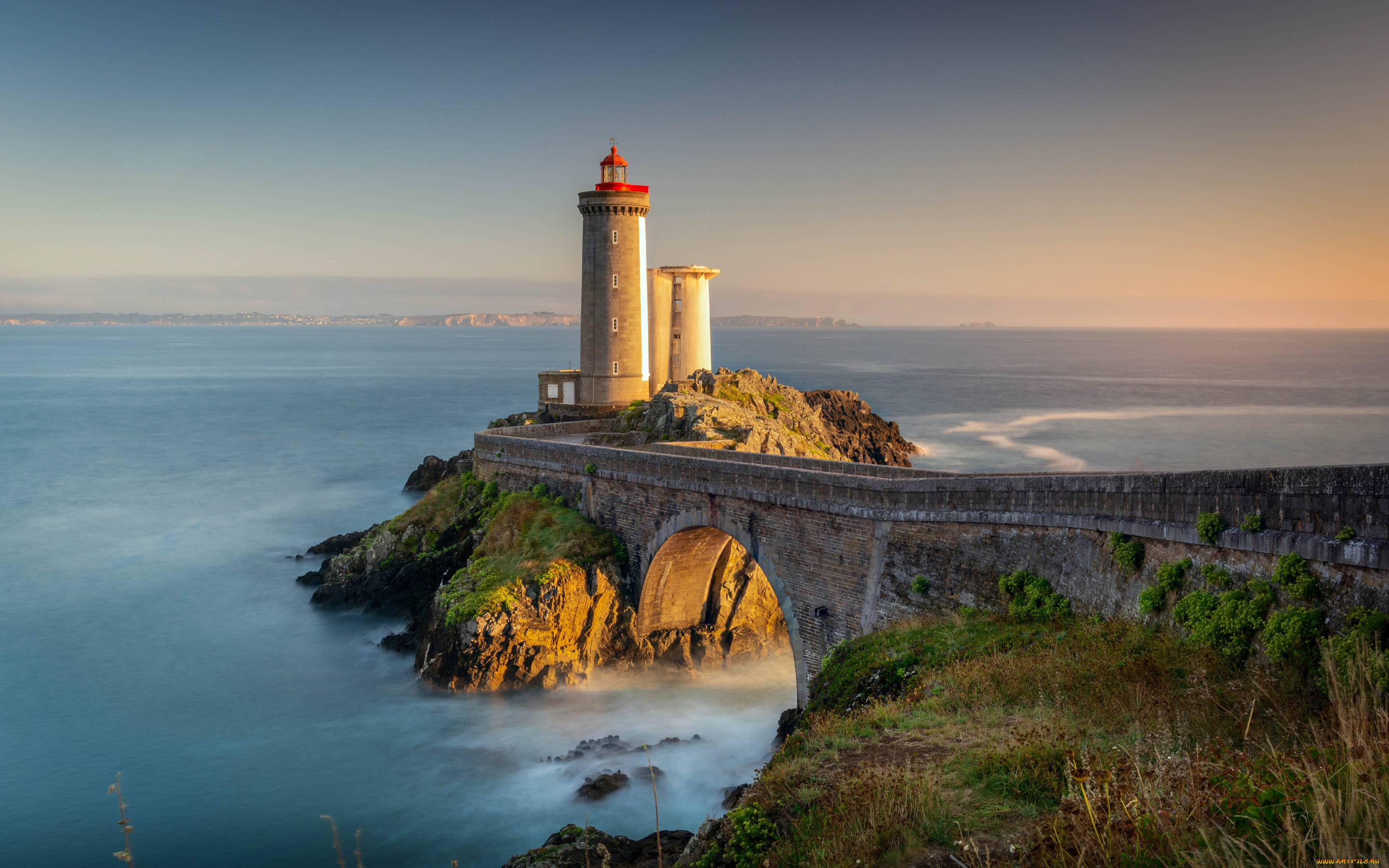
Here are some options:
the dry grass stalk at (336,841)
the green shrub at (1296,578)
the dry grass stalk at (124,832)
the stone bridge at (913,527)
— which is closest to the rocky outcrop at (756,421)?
the stone bridge at (913,527)

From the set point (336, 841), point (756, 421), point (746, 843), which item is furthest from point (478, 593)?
point (336, 841)

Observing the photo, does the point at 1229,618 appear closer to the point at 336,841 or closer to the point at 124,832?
the point at 336,841

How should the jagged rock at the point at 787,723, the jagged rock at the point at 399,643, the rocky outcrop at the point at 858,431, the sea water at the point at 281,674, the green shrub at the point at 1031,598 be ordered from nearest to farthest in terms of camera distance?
the green shrub at the point at 1031,598, the jagged rock at the point at 787,723, the sea water at the point at 281,674, the jagged rock at the point at 399,643, the rocky outcrop at the point at 858,431

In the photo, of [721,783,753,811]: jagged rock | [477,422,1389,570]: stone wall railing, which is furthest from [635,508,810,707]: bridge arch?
[721,783,753,811]: jagged rock

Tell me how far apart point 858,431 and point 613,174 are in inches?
881

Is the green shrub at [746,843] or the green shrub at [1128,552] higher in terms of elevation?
the green shrub at [1128,552]

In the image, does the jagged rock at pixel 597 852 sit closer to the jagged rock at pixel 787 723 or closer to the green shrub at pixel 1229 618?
the jagged rock at pixel 787 723

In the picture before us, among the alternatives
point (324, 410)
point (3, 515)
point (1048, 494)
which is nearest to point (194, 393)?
point (324, 410)

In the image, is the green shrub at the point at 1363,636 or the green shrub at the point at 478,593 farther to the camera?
the green shrub at the point at 478,593

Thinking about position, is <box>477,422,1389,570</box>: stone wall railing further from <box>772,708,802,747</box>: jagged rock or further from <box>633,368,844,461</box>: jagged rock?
<box>633,368,844,461</box>: jagged rock

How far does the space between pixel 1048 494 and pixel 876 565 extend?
13.5 ft

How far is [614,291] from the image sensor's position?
4041cm

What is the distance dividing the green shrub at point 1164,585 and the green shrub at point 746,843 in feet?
20.9

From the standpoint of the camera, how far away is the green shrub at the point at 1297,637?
9062 mm
